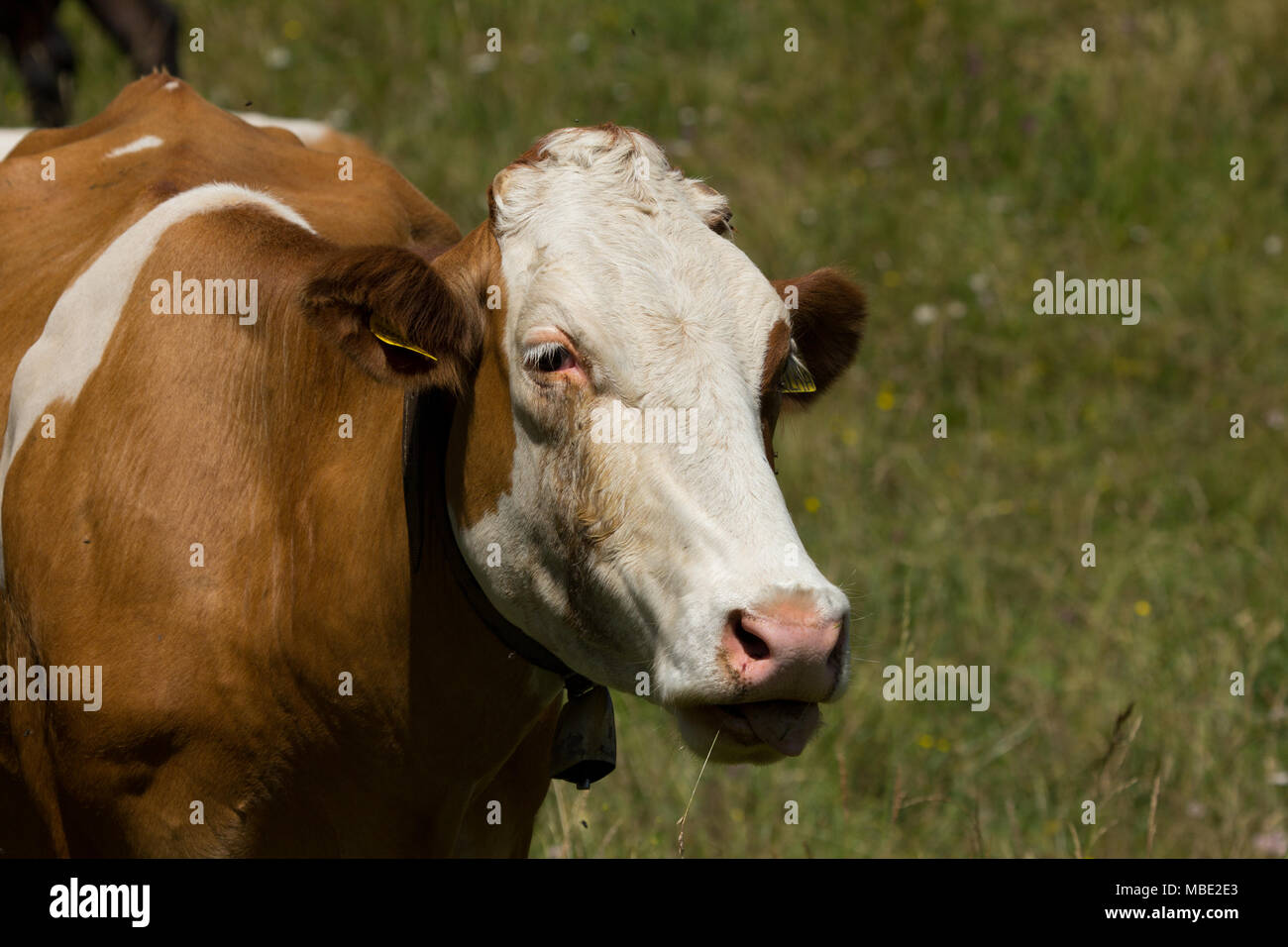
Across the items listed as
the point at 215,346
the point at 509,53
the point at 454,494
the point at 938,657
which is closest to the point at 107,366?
the point at 215,346

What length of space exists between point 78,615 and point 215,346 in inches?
23.6

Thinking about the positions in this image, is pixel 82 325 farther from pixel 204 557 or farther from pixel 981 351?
pixel 981 351

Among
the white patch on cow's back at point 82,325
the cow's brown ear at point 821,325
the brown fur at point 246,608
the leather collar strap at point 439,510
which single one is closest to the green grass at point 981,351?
the cow's brown ear at point 821,325

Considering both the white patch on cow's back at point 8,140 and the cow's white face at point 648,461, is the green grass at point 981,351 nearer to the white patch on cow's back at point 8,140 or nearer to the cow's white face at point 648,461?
the cow's white face at point 648,461

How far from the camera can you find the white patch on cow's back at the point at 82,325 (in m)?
3.37

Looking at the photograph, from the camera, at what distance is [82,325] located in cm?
342

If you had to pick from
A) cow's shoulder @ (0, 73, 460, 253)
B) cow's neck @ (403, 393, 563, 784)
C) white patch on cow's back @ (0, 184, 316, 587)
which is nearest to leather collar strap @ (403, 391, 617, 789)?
cow's neck @ (403, 393, 563, 784)

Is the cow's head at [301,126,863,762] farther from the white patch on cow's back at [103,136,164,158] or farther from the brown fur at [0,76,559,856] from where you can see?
the white patch on cow's back at [103,136,164,158]

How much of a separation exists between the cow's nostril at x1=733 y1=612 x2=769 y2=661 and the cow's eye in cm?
56

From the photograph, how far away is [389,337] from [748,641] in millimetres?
898

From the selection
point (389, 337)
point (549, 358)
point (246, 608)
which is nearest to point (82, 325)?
point (246, 608)
